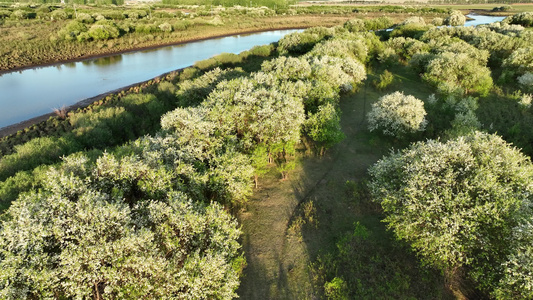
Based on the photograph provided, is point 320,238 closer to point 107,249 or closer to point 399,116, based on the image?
point 107,249

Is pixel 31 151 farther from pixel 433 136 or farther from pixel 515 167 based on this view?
pixel 433 136

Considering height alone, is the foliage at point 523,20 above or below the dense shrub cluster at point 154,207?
above

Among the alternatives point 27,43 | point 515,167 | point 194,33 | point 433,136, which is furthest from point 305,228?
point 194,33

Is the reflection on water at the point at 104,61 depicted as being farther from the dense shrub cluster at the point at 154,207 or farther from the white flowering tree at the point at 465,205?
the white flowering tree at the point at 465,205

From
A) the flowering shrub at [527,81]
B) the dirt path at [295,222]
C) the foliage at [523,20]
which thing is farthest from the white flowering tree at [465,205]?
the foliage at [523,20]

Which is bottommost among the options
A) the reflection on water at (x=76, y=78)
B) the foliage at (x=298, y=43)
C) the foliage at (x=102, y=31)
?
the reflection on water at (x=76, y=78)

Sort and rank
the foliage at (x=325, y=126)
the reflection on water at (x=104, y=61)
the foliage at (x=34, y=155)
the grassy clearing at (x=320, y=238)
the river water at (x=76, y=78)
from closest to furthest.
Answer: the grassy clearing at (x=320, y=238) → the foliage at (x=34, y=155) → the foliage at (x=325, y=126) → the river water at (x=76, y=78) → the reflection on water at (x=104, y=61)

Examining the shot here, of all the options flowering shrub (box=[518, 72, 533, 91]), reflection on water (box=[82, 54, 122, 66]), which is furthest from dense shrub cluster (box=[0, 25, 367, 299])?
reflection on water (box=[82, 54, 122, 66])
